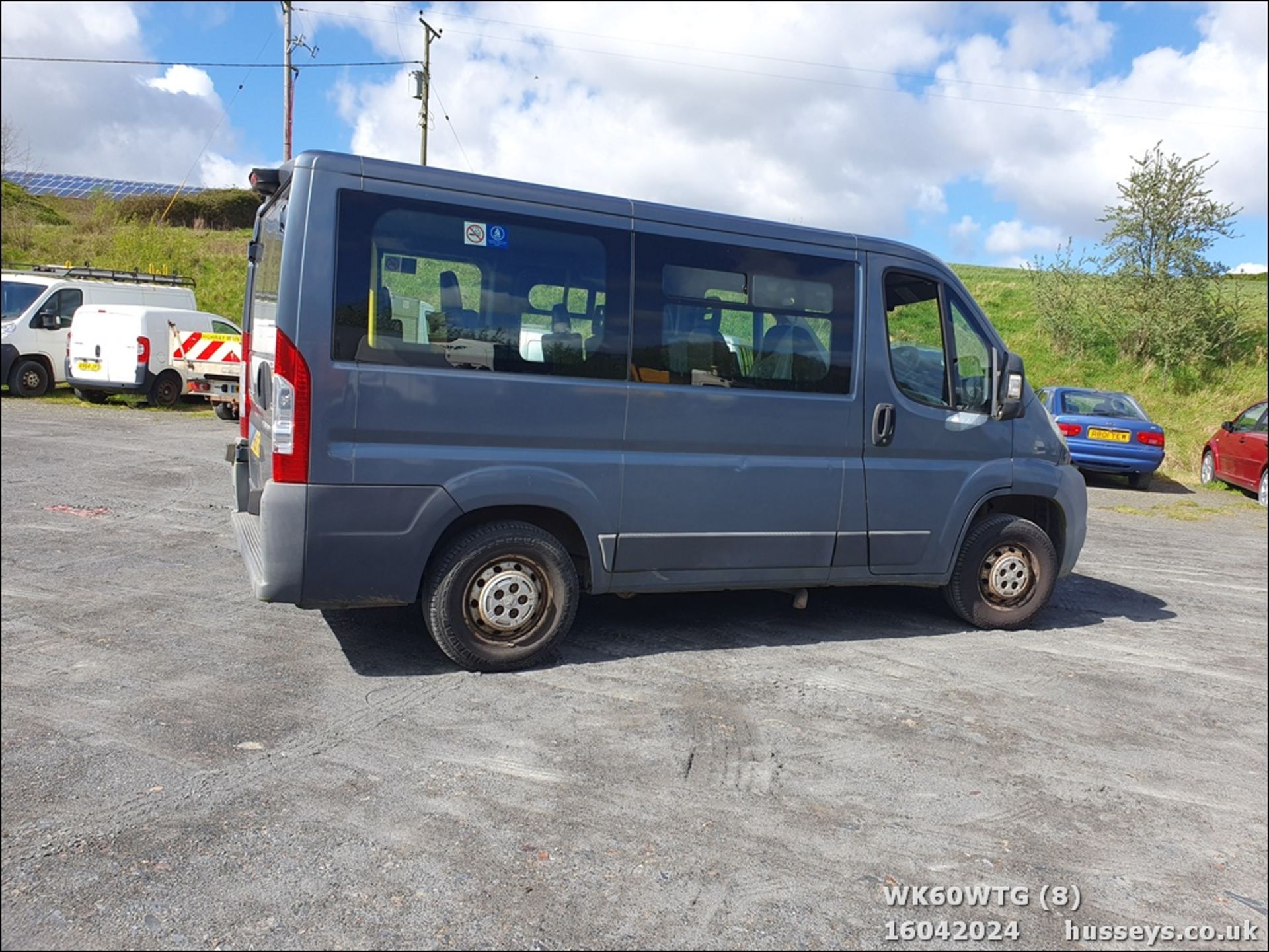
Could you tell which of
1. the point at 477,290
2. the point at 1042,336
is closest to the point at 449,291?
the point at 477,290

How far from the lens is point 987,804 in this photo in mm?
3555

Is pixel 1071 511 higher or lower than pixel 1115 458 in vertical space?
lower

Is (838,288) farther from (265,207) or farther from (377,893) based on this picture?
(377,893)

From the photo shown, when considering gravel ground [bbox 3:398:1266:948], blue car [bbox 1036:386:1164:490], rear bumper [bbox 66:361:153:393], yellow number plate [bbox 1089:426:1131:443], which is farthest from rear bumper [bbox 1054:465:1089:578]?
yellow number plate [bbox 1089:426:1131:443]

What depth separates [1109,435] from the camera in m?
15.9

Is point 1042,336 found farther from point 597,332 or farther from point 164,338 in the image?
point 597,332

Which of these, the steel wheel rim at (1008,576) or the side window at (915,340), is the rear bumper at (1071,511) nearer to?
the steel wheel rim at (1008,576)

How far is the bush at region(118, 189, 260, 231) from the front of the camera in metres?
24.3

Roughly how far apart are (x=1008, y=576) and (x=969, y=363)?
4.51 ft

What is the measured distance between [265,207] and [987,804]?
454 centimetres

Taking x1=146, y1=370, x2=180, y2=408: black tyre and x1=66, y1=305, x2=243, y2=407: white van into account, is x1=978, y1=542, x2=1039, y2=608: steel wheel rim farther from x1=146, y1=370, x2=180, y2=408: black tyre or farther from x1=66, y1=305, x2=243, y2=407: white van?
x1=146, y1=370, x2=180, y2=408: black tyre

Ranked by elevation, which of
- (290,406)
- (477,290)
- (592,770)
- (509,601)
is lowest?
(592,770)

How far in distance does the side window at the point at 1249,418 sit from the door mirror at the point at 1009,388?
10.9 metres

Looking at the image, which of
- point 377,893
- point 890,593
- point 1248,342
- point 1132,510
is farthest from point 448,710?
point 1248,342
